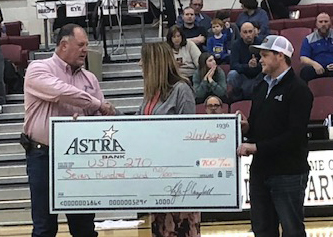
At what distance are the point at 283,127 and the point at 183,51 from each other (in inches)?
221

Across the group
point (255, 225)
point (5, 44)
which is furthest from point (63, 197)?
point (5, 44)

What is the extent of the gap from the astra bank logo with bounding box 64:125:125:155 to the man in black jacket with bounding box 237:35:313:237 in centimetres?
79

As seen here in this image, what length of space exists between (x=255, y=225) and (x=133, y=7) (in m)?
6.77

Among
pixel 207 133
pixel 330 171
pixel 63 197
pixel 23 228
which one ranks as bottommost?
pixel 23 228

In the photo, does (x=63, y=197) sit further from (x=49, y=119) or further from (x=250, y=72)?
(x=250, y=72)

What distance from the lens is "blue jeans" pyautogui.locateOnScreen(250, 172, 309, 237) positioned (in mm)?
4871

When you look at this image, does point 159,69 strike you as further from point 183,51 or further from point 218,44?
point 218,44

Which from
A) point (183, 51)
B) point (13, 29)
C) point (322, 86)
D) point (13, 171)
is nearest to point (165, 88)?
point (13, 171)

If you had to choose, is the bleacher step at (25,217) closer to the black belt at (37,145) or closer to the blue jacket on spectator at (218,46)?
the black belt at (37,145)

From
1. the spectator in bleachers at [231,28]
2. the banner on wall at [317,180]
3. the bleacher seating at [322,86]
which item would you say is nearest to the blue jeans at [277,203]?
the banner on wall at [317,180]

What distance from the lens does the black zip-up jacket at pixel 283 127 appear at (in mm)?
4789

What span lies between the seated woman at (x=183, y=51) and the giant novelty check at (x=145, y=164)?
5343 mm

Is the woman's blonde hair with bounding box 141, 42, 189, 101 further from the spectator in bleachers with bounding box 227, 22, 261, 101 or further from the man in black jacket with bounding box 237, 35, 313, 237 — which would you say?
the spectator in bleachers with bounding box 227, 22, 261, 101

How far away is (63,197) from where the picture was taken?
199 inches
